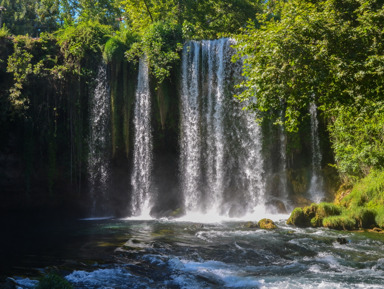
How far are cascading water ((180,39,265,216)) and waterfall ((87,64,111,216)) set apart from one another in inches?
165

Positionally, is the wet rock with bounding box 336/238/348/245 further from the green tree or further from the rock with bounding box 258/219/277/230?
the green tree

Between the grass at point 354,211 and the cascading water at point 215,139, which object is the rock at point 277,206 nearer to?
the cascading water at point 215,139

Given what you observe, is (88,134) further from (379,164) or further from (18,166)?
(379,164)

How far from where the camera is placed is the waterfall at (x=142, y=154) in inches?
778

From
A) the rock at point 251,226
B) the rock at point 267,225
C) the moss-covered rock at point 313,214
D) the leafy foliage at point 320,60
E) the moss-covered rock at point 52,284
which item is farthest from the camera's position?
the moss-covered rock at point 313,214

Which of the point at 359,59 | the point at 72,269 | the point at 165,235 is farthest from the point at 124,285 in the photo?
the point at 359,59

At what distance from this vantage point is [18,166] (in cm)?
1884

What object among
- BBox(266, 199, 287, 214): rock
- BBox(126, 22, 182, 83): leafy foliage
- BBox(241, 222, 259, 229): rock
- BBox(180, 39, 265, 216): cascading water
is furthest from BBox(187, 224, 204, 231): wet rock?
BBox(126, 22, 182, 83): leafy foliage

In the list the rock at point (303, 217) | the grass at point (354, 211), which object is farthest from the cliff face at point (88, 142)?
the rock at point (303, 217)

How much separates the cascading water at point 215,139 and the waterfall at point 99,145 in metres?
4.19

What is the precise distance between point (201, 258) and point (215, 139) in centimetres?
1081

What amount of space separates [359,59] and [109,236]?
9.08 meters

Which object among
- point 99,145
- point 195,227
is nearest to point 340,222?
point 195,227

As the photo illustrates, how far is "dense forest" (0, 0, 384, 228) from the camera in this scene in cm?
854
